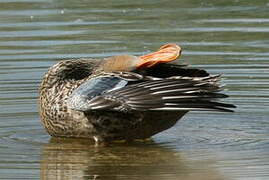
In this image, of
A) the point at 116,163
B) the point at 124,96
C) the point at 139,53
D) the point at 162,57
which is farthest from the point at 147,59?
the point at 139,53

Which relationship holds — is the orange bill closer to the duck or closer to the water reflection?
the duck

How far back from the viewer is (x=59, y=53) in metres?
13.2

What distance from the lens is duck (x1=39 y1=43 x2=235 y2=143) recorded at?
8664 mm

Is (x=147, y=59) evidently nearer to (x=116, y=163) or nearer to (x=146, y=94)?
(x=146, y=94)

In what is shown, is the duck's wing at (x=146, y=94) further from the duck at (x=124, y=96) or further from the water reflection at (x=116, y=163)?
the water reflection at (x=116, y=163)

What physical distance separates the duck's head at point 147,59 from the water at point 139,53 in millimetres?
676

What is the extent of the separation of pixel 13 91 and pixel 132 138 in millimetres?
2349

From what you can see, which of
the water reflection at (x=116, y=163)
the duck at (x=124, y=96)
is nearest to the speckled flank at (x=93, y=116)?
the duck at (x=124, y=96)

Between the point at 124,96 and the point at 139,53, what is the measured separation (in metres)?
4.08

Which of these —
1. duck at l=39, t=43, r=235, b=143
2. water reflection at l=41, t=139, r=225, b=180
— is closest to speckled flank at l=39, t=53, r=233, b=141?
duck at l=39, t=43, r=235, b=143

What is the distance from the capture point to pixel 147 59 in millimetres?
9195

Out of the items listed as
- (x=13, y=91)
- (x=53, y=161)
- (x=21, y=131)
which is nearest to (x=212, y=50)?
(x=13, y=91)

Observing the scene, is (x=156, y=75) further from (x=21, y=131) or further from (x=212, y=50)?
(x=212, y=50)

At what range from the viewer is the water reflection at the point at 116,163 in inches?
325
